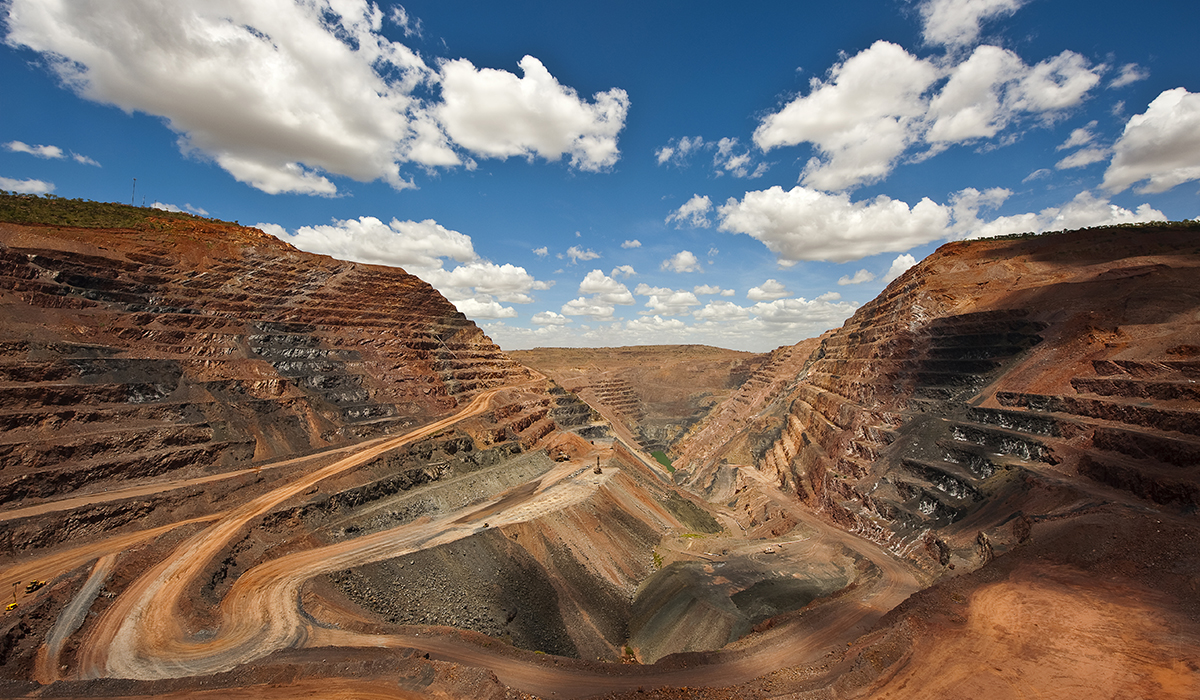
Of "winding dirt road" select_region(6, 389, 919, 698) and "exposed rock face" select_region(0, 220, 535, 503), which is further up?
"exposed rock face" select_region(0, 220, 535, 503)

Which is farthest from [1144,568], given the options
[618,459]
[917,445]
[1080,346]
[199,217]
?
[199,217]

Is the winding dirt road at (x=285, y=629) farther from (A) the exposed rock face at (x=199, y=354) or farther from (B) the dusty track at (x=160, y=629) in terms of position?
(A) the exposed rock face at (x=199, y=354)

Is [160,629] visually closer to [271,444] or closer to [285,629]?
[285,629]

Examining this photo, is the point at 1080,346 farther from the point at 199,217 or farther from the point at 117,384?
the point at 199,217

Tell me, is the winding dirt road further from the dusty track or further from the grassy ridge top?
the grassy ridge top

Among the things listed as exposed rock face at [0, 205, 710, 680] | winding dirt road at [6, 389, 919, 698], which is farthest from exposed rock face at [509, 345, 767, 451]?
winding dirt road at [6, 389, 919, 698]

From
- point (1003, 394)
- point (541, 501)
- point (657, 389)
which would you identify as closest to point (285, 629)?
point (541, 501)

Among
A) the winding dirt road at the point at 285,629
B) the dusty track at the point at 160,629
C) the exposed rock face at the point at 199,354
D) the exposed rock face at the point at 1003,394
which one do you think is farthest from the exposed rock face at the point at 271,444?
the exposed rock face at the point at 1003,394
